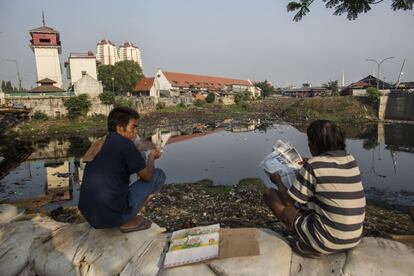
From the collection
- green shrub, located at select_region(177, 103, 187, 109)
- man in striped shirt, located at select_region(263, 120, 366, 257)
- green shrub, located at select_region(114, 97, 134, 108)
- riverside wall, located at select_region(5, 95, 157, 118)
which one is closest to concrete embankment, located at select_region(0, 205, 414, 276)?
man in striped shirt, located at select_region(263, 120, 366, 257)

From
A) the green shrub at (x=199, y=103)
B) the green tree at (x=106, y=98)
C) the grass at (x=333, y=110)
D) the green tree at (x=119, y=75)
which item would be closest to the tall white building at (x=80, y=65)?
the green tree at (x=119, y=75)

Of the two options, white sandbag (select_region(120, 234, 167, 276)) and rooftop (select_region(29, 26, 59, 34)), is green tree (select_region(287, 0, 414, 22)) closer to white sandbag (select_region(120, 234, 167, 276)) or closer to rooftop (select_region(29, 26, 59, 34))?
white sandbag (select_region(120, 234, 167, 276))

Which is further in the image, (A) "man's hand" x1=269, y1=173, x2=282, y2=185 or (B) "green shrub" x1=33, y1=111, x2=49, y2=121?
(B) "green shrub" x1=33, y1=111, x2=49, y2=121

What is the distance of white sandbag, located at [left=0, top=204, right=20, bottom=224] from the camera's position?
363cm

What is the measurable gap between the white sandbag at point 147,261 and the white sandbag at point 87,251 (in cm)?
6

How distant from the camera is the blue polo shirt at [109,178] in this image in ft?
9.36

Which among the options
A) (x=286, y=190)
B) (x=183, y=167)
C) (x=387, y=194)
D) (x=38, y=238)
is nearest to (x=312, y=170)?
(x=286, y=190)

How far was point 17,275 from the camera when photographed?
3164 millimetres

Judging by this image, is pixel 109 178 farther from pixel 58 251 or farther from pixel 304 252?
pixel 304 252

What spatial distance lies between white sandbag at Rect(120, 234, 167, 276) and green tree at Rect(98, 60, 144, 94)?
4925 centimetres

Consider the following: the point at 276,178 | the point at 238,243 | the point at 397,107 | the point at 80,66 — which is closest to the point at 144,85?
the point at 80,66

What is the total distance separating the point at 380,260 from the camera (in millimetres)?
2264

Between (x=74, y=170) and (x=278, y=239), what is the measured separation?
13.4 metres

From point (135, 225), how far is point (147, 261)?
17.5 inches
